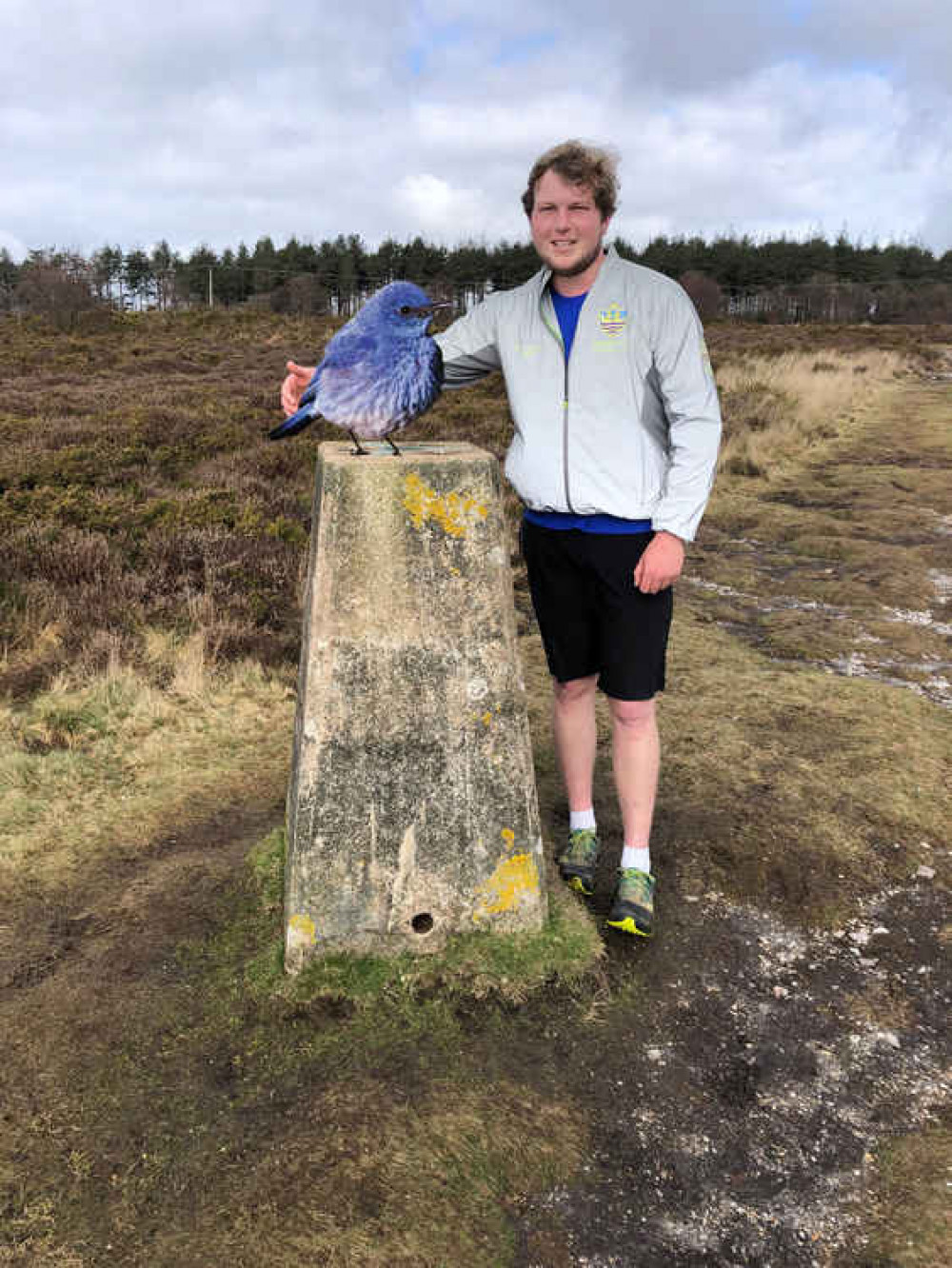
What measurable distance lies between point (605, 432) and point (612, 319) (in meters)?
0.32

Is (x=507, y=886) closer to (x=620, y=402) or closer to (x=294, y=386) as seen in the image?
(x=620, y=402)

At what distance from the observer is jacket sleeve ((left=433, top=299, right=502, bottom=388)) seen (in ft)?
9.24

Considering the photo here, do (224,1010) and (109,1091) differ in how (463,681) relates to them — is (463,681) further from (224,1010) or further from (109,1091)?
(109,1091)

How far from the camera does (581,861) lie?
3141 mm

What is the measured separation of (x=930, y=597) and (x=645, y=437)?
5134 mm

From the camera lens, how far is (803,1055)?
2.42 m

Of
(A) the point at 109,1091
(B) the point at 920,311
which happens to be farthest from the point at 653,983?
(B) the point at 920,311

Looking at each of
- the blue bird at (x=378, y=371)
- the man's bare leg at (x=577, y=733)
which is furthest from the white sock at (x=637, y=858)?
the blue bird at (x=378, y=371)

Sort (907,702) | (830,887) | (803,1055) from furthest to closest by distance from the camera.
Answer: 1. (907,702)
2. (830,887)
3. (803,1055)

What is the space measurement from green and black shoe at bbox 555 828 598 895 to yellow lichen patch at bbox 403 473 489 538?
4.16 feet

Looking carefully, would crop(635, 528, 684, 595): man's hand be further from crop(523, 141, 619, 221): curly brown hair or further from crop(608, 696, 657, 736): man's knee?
crop(523, 141, 619, 221): curly brown hair

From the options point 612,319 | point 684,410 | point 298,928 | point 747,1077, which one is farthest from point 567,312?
point 747,1077

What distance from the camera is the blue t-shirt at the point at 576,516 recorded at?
103 inches

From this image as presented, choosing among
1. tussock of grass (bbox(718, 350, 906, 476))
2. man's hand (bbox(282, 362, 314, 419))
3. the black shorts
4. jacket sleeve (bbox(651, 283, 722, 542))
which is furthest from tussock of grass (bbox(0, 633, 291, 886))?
tussock of grass (bbox(718, 350, 906, 476))
